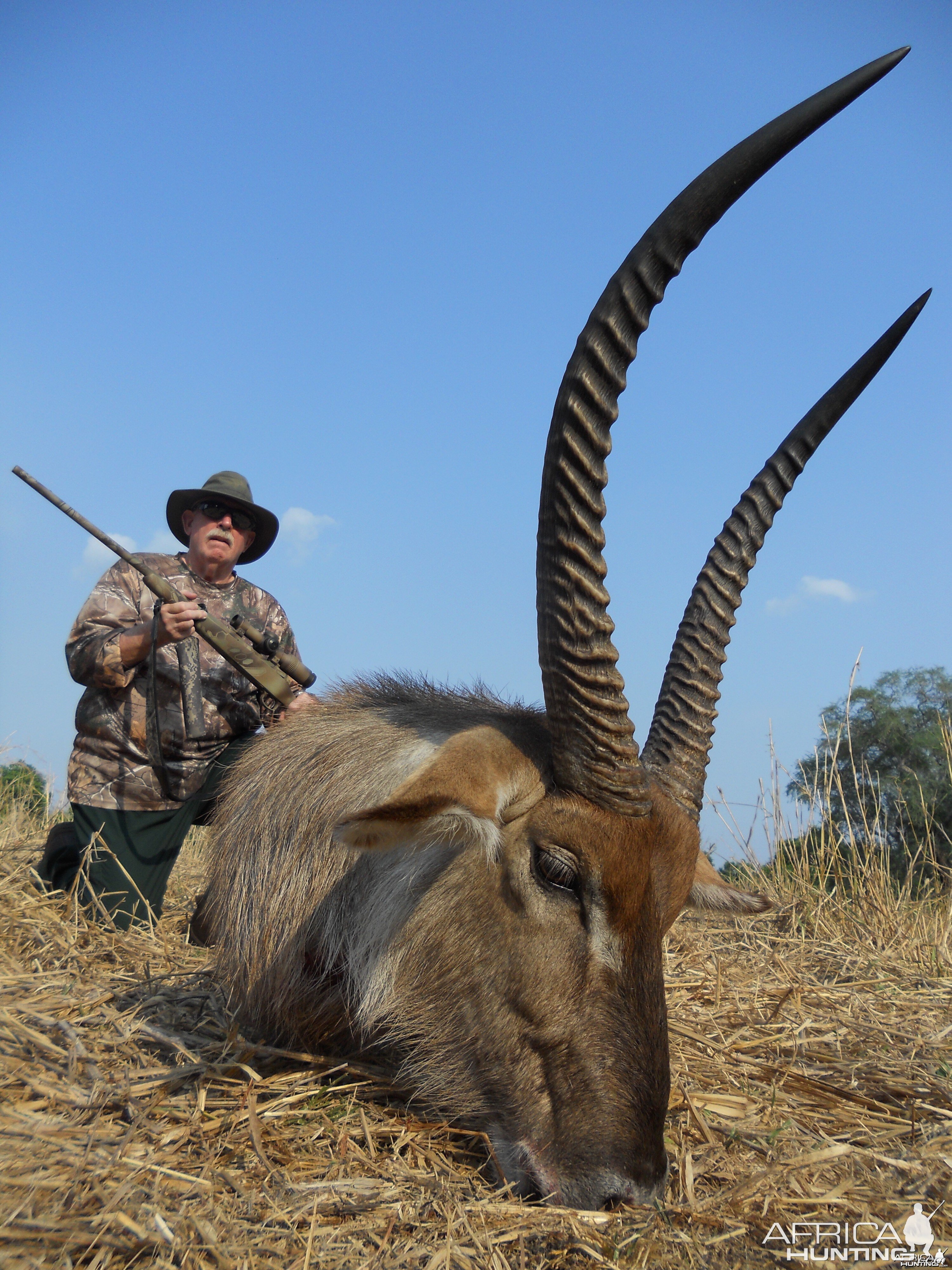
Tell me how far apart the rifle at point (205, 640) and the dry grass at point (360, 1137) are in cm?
140

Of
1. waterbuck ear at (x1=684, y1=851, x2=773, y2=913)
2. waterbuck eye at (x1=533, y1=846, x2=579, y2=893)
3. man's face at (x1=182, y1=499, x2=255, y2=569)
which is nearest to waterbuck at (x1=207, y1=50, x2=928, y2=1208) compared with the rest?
waterbuck eye at (x1=533, y1=846, x2=579, y2=893)

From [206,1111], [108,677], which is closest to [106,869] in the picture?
[108,677]

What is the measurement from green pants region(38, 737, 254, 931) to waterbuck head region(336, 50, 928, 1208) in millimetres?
2709

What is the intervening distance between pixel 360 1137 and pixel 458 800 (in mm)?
1198

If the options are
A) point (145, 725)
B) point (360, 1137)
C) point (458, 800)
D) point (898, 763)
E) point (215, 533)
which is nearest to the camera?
point (458, 800)

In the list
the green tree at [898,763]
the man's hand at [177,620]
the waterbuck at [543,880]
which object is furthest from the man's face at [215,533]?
the green tree at [898,763]

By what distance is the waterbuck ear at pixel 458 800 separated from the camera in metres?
2.28

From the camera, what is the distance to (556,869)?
262cm

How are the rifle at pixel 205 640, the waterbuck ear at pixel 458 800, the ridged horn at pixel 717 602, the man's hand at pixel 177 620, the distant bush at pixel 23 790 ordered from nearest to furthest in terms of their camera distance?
the waterbuck ear at pixel 458 800 → the ridged horn at pixel 717 602 → the man's hand at pixel 177 620 → the rifle at pixel 205 640 → the distant bush at pixel 23 790

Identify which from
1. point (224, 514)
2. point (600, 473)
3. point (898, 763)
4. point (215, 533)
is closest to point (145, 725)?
point (215, 533)

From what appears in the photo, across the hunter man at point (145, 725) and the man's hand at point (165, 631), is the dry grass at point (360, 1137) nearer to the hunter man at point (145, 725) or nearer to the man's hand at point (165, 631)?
the hunter man at point (145, 725)

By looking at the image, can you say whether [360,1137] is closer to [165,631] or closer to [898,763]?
[165,631]

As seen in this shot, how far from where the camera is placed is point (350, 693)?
4.02 m

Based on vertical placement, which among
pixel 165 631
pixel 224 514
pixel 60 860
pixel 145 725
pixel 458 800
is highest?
pixel 224 514
